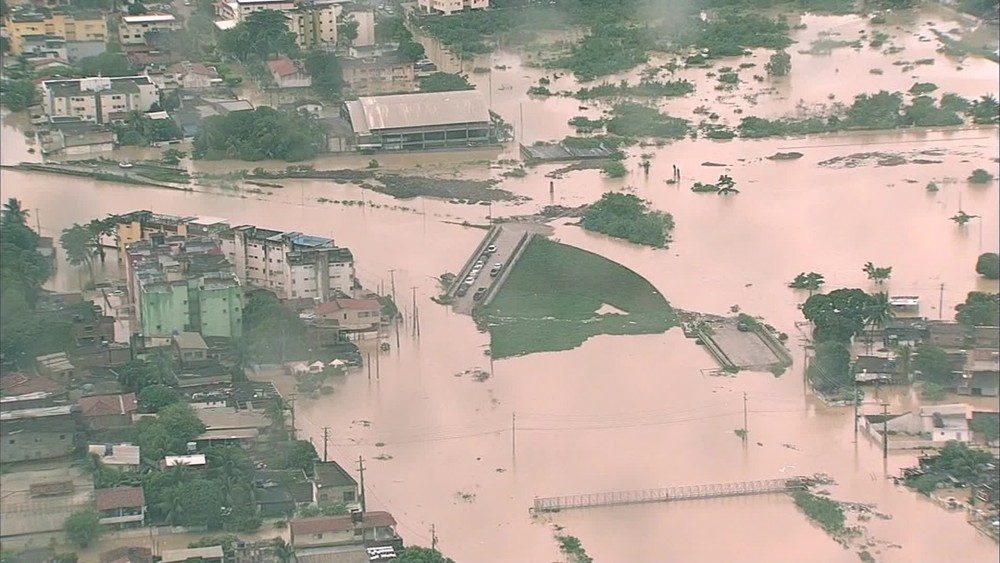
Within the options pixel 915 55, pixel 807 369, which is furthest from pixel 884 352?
pixel 915 55

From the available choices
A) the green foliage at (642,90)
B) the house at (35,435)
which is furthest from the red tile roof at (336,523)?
the green foliage at (642,90)

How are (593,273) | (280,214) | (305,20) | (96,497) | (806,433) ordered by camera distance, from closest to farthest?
(96,497), (806,433), (593,273), (280,214), (305,20)

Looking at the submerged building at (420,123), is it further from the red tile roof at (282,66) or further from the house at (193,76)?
the house at (193,76)

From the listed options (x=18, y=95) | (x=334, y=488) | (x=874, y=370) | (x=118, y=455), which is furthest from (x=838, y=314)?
(x=18, y=95)

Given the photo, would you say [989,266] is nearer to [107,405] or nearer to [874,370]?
[874,370]

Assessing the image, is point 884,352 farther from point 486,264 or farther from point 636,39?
point 636,39

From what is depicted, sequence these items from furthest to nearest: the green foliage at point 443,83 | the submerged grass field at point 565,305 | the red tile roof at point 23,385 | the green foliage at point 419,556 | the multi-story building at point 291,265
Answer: the green foliage at point 443,83, the multi-story building at point 291,265, the submerged grass field at point 565,305, the red tile roof at point 23,385, the green foliage at point 419,556
